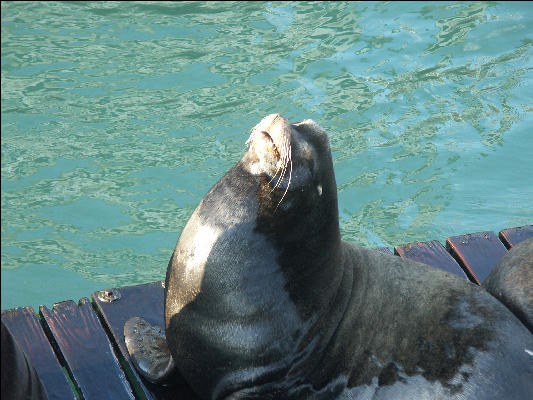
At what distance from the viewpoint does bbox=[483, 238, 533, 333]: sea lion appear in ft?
15.4

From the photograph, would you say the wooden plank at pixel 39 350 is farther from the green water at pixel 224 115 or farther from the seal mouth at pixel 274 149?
the green water at pixel 224 115

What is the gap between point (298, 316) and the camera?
431 cm

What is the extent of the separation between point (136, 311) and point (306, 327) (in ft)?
4.44

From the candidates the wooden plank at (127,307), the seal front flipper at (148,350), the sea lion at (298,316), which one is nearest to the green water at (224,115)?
the wooden plank at (127,307)

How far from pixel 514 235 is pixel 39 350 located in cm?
348

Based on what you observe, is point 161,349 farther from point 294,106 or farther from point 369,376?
point 294,106

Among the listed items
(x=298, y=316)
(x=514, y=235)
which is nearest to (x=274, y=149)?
(x=298, y=316)

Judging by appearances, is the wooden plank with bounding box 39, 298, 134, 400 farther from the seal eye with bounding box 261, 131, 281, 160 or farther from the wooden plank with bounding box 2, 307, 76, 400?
the seal eye with bounding box 261, 131, 281, 160

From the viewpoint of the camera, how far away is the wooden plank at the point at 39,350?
4.55 m

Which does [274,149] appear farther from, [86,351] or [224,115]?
[224,115]

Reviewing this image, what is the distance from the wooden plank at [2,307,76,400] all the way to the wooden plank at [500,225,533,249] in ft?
10.9

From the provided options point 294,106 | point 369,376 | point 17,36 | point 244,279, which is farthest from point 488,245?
point 17,36

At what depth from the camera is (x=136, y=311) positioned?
523cm

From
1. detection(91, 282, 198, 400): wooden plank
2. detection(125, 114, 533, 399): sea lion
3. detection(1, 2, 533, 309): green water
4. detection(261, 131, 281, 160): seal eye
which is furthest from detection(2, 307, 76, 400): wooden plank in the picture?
detection(1, 2, 533, 309): green water
